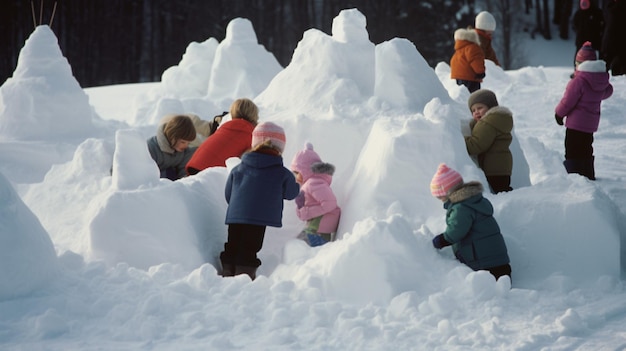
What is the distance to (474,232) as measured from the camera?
548cm

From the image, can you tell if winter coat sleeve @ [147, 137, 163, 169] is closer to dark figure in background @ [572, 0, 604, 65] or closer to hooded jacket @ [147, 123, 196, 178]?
hooded jacket @ [147, 123, 196, 178]

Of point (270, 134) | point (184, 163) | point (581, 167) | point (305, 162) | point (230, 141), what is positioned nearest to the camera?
point (270, 134)

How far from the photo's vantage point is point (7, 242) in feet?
15.5

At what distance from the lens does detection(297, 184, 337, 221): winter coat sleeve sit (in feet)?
21.0

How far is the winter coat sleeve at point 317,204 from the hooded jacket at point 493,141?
1.30m

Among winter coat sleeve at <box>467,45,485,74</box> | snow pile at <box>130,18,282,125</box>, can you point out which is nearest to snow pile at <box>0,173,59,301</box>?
winter coat sleeve at <box>467,45,485,74</box>

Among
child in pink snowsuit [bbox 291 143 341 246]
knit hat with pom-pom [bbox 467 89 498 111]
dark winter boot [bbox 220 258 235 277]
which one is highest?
knit hat with pom-pom [bbox 467 89 498 111]

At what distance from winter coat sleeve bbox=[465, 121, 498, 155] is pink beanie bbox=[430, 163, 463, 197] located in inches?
51.2

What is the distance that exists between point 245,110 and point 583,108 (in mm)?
3297

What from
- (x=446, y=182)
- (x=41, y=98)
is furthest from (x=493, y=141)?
(x=41, y=98)

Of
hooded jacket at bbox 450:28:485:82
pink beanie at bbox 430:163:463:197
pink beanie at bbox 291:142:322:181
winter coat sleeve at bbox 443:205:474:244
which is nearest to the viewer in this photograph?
winter coat sleeve at bbox 443:205:474:244

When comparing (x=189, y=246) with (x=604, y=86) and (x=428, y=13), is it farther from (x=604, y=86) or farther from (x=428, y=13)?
(x=428, y=13)

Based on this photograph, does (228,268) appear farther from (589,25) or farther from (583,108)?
(589,25)

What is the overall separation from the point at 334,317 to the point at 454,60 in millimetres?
6860
